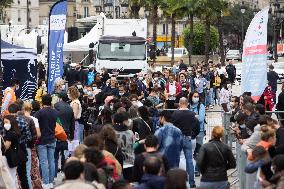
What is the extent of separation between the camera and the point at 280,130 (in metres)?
14.5

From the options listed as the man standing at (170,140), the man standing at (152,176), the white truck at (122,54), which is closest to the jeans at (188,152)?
the man standing at (170,140)

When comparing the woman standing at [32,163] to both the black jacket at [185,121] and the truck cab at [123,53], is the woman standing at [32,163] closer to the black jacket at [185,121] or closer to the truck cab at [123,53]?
the black jacket at [185,121]

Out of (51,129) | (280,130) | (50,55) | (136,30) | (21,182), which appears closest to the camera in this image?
(280,130)

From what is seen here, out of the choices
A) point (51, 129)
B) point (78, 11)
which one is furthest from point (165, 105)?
point (78, 11)

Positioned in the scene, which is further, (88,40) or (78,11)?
(78,11)

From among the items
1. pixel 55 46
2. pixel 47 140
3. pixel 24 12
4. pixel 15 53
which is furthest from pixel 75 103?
pixel 24 12

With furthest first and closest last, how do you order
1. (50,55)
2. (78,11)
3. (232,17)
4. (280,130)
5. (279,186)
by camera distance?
(78,11), (232,17), (50,55), (280,130), (279,186)

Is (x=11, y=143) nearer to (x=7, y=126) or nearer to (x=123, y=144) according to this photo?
(x=7, y=126)

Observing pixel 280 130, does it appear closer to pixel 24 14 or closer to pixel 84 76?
pixel 84 76

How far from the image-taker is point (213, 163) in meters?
13.6

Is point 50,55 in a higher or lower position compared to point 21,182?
higher

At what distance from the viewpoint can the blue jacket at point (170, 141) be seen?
15695 mm

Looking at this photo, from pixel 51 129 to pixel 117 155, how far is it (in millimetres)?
3958

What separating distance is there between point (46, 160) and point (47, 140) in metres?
0.45
